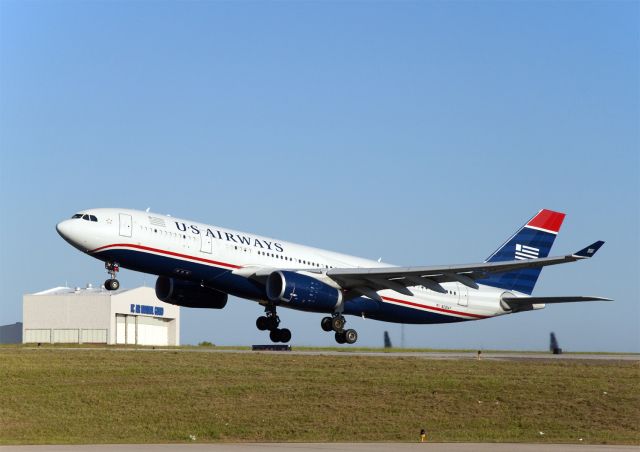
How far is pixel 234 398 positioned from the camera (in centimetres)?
4222

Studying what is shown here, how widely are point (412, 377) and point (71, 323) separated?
53.7 meters

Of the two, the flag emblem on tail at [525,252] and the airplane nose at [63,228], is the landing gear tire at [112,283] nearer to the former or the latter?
the airplane nose at [63,228]

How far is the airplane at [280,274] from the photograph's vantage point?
46.2 metres

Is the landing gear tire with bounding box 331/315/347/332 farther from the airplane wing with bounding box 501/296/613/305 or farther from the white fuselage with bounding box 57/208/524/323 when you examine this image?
the airplane wing with bounding box 501/296/613/305

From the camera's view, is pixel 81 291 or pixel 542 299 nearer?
pixel 542 299

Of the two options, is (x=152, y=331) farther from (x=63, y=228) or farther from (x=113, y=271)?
(x=63, y=228)

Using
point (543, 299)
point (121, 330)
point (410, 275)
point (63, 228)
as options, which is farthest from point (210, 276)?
point (121, 330)

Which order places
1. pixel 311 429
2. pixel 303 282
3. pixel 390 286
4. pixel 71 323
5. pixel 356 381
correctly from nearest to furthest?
pixel 311 429 → pixel 356 381 → pixel 303 282 → pixel 390 286 → pixel 71 323

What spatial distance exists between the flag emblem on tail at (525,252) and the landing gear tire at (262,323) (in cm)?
1565

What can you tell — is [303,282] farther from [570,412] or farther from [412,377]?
[570,412]

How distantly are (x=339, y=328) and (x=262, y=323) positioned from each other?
4350 millimetres

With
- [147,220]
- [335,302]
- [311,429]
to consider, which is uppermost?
[147,220]

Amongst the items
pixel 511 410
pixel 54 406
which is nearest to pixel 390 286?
pixel 511 410

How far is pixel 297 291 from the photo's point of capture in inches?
1892
